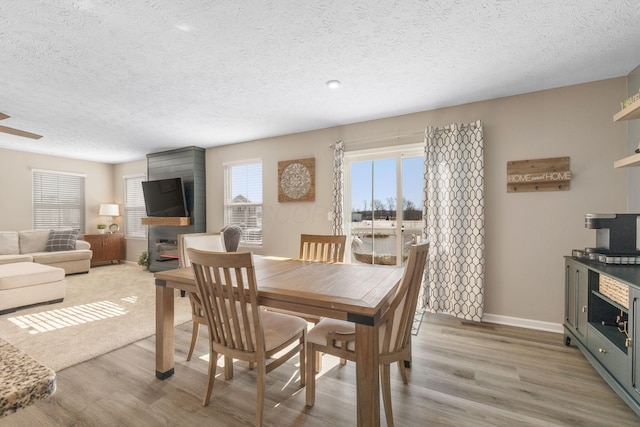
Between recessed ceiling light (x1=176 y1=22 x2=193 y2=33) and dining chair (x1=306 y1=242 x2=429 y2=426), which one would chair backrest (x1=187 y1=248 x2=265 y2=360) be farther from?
recessed ceiling light (x1=176 y1=22 x2=193 y2=33)

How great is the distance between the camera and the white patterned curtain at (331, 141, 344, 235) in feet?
13.0

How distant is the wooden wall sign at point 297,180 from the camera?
429cm

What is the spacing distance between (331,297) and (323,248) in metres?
1.35

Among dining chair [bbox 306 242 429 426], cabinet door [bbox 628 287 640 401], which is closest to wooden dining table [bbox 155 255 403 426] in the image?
dining chair [bbox 306 242 429 426]

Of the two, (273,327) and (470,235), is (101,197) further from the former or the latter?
(470,235)

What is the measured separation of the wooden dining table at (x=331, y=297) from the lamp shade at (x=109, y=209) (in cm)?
594

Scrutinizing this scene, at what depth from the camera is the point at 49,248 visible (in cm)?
546

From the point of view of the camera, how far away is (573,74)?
2.65 meters

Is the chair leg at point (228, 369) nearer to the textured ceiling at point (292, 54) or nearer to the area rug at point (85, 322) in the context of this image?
the area rug at point (85, 322)

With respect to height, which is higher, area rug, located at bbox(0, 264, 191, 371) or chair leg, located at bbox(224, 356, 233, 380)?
chair leg, located at bbox(224, 356, 233, 380)

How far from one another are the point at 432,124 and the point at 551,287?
2.19 metres

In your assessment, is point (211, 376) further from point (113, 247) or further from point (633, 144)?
point (113, 247)

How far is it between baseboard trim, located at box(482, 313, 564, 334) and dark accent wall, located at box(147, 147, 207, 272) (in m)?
4.87

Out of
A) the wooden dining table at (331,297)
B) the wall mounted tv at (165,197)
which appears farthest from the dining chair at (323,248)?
the wall mounted tv at (165,197)
